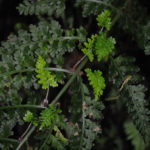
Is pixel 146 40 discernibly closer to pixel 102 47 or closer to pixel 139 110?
pixel 102 47

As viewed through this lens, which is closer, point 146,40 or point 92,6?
point 146,40

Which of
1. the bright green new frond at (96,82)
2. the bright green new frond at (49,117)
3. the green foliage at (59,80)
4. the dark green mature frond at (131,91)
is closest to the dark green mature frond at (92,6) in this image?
the green foliage at (59,80)

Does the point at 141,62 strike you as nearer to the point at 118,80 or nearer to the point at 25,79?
the point at 118,80

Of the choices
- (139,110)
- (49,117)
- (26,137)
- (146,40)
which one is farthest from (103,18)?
(26,137)

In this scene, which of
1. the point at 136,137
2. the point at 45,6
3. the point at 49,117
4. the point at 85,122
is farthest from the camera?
the point at 136,137

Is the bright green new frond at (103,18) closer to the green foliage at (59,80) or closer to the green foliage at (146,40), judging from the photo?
the green foliage at (59,80)

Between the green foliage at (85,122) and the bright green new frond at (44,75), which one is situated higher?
the bright green new frond at (44,75)

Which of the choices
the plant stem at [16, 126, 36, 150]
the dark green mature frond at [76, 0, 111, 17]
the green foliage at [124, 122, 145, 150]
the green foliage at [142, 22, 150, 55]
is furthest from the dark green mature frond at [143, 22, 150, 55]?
the green foliage at [124, 122, 145, 150]

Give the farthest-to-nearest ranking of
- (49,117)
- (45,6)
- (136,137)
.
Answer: (136,137) < (45,6) < (49,117)
